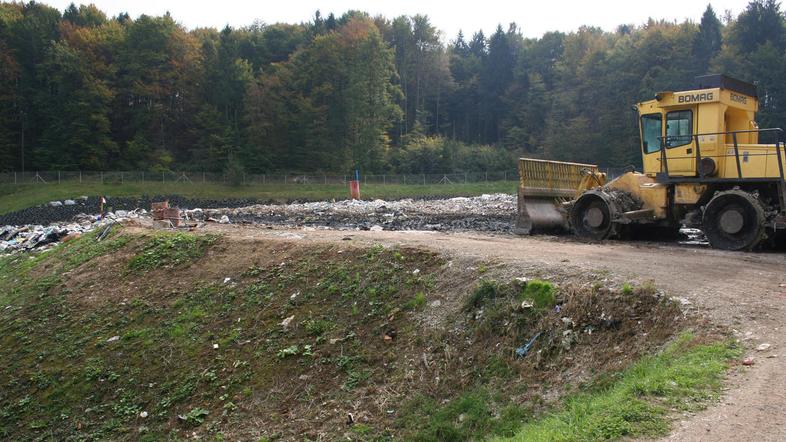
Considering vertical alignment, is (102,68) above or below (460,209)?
above

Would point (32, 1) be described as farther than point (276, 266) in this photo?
Yes

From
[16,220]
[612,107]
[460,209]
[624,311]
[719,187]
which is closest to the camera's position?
[624,311]

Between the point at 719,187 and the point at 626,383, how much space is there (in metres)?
8.40

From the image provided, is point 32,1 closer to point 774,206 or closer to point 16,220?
point 16,220

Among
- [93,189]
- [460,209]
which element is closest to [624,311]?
[460,209]

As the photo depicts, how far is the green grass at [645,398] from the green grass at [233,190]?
4058 cm

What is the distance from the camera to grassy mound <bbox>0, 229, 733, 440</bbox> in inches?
269

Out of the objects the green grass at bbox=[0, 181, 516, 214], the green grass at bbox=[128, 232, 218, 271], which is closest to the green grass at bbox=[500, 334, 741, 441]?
the green grass at bbox=[128, 232, 218, 271]

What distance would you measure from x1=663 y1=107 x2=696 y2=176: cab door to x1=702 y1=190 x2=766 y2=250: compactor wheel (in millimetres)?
985

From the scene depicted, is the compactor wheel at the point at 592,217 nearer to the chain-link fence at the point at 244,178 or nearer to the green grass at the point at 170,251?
the green grass at the point at 170,251

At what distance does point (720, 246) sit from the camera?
483 inches

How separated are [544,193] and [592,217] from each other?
7.34 ft

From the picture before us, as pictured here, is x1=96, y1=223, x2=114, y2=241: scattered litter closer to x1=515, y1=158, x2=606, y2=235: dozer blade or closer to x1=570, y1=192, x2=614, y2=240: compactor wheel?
x1=515, y1=158, x2=606, y2=235: dozer blade

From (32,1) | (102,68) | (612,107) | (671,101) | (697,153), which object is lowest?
(697,153)
